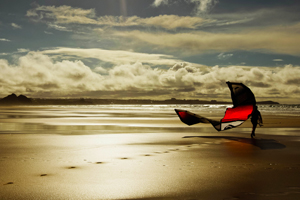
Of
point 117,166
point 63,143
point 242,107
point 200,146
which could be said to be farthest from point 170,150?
point 242,107

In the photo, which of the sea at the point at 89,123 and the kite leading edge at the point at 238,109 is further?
the sea at the point at 89,123

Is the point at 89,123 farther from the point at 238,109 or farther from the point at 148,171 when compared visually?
the point at 148,171

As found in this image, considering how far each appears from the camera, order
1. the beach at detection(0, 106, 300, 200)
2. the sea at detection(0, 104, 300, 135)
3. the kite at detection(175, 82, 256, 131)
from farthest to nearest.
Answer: the sea at detection(0, 104, 300, 135)
the kite at detection(175, 82, 256, 131)
the beach at detection(0, 106, 300, 200)

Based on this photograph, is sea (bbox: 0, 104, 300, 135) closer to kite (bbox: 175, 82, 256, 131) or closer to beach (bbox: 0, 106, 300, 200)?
kite (bbox: 175, 82, 256, 131)

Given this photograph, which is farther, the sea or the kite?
the sea

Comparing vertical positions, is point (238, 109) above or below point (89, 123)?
above

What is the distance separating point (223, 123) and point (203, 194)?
11367mm

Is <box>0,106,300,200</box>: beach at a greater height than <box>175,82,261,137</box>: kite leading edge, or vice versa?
<box>175,82,261,137</box>: kite leading edge

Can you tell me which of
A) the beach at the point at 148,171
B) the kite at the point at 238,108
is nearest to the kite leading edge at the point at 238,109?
the kite at the point at 238,108

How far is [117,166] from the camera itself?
8.94 m

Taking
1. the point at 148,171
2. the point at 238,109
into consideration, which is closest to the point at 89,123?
the point at 238,109

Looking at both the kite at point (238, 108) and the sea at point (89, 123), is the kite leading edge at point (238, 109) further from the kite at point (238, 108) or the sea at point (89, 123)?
the sea at point (89, 123)

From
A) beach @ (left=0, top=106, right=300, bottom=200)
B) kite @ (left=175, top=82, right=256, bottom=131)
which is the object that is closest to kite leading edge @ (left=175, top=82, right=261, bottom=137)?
kite @ (left=175, top=82, right=256, bottom=131)

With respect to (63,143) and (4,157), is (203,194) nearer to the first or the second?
→ (4,157)
